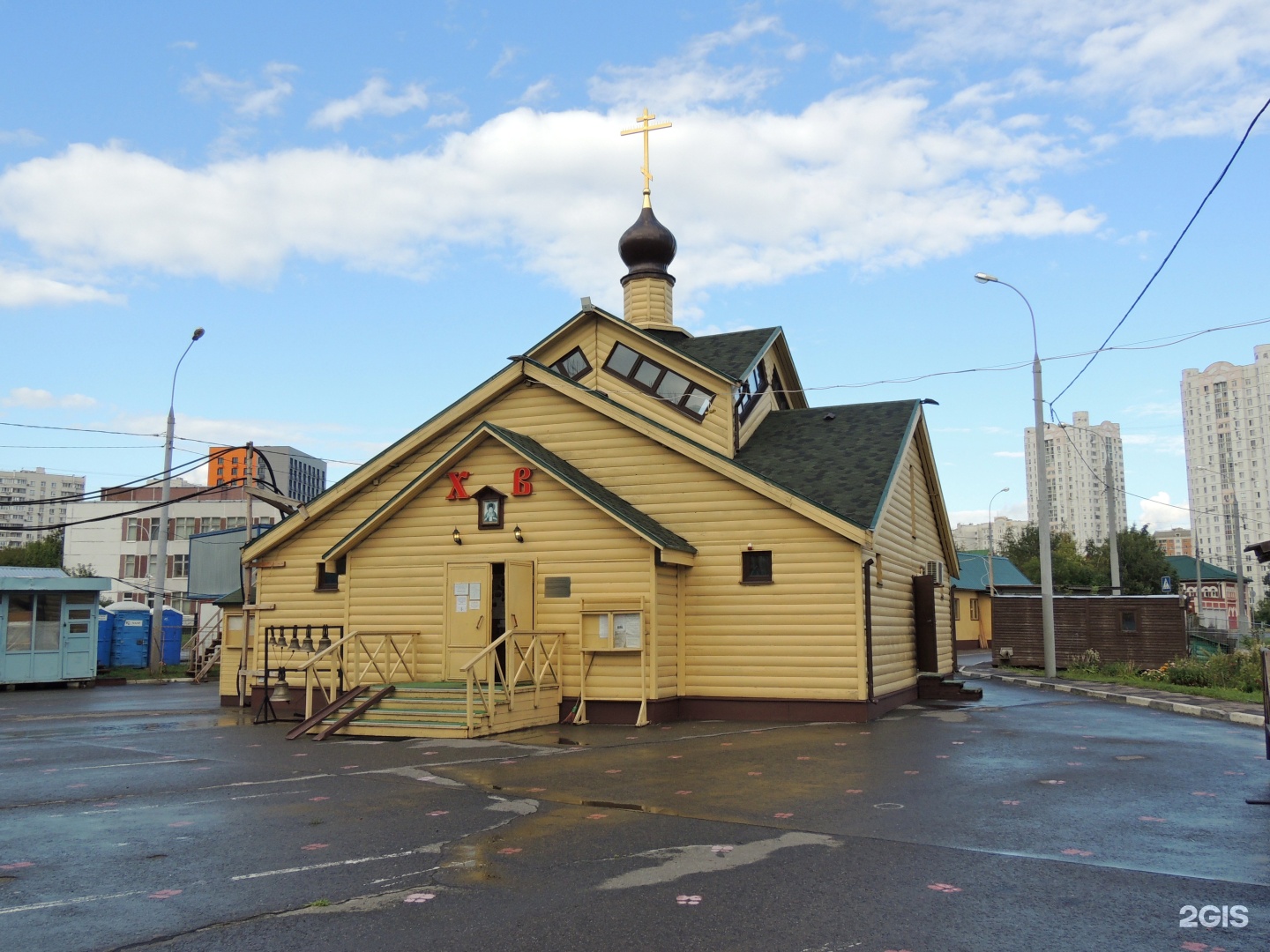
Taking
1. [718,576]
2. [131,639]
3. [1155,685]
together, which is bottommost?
[1155,685]

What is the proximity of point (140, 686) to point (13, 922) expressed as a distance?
2845 centimetres

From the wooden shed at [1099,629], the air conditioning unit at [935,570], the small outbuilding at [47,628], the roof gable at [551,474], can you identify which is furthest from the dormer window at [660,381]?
the small outbuilding at [47,628]

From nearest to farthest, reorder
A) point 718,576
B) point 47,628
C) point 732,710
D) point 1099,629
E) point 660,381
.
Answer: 1. point 732,710
2. point 718,576
3. point 660,381
4. point 47,628
5. point 1099,629

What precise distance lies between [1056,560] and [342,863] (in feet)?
282

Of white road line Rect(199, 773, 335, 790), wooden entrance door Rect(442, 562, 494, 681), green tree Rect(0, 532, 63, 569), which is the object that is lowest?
white road line Rect(199, 773, 335, 790)

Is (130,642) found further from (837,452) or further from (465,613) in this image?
(837,452)

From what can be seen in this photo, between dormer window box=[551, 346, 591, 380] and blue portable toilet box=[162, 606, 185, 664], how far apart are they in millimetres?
27914

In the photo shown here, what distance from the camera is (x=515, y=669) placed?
16.7 meters

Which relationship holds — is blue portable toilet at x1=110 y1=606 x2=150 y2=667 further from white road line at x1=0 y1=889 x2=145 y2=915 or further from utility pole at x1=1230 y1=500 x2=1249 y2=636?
utility pole at x1=1230 y1=500 x2=1249 y2=636

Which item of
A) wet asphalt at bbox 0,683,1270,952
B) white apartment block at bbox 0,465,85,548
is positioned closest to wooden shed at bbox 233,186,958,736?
wet asphalt at bbox 0,683,1270,952

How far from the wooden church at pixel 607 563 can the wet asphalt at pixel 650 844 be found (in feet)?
8.26

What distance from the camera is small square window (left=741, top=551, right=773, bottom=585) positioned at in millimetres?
17484

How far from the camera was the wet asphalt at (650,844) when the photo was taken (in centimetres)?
580

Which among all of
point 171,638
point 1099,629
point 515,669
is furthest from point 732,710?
point 171,638
